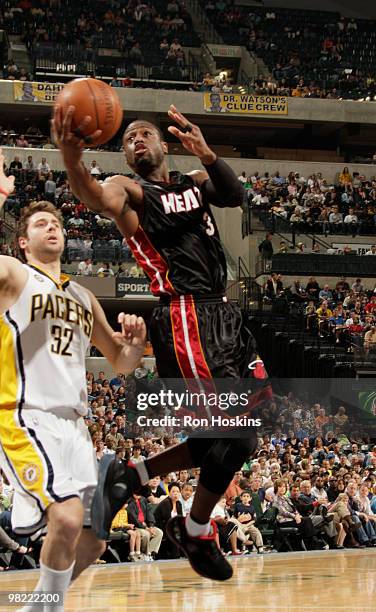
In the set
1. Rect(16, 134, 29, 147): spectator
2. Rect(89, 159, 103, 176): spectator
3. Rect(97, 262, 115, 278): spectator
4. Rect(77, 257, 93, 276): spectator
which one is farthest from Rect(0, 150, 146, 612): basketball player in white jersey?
Rect(16, 134, 29, 147): spectator

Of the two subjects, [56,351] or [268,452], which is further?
[268,452]

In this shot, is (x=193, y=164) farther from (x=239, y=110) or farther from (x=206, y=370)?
(x=206, y=370)

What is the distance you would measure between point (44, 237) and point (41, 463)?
1191 mm

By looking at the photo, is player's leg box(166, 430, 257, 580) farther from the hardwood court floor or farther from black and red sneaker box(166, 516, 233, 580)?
the hardwood court floor

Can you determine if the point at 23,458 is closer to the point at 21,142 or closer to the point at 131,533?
the point at 131,533

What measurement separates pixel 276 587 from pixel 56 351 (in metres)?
5.34

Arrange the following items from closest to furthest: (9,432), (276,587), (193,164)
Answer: (9,432), (276,587), (193,164)

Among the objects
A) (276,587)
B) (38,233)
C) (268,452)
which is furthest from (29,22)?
(38,233)

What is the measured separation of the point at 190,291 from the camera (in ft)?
17.6

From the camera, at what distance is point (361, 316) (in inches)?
827

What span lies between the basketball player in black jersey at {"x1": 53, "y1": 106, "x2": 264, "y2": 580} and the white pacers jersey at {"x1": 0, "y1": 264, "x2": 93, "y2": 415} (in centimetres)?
68

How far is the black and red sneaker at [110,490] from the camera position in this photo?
15.0 feet

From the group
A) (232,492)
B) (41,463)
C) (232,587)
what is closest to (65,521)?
(41,463)

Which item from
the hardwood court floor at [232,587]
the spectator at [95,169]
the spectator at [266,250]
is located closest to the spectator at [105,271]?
the spectator at [266,250]
